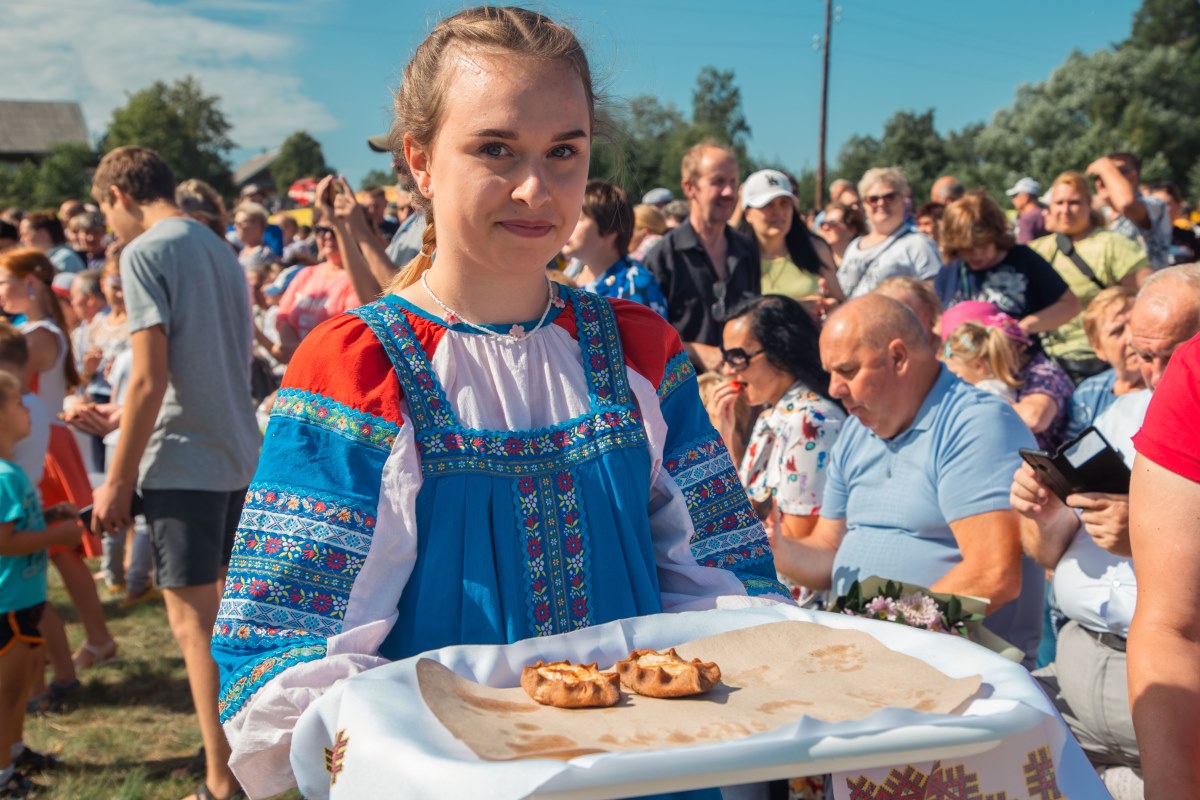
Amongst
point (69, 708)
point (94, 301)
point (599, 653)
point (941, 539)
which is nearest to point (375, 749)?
point (599, 653)

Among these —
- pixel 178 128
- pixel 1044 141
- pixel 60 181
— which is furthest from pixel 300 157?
pixel 1044 141

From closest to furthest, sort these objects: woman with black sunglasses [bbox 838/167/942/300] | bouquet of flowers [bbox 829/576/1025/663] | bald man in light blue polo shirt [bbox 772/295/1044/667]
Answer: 1. bouquet of flowers [bbox 829/576/1025/663]
2. bald man in light blue polo shirt [bbox 772/295/1044/667]
3. woman with black sunglasses [bbox 838/167/942/300]

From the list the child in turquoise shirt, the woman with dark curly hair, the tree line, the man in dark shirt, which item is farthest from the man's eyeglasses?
the tree line

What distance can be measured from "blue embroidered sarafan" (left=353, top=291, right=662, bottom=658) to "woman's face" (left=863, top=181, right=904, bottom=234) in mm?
5565

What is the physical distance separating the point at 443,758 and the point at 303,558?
0.48 m

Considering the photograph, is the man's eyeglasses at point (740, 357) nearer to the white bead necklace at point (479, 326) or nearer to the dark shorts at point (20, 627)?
the white bead necklace at point (479, 326)

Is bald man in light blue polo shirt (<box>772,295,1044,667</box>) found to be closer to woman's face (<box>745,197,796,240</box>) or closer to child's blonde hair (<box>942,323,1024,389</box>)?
child's blonde hair (<box>942,323,1024,389</box>)

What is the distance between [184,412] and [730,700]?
3.08 m

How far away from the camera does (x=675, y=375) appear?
1.76 meters

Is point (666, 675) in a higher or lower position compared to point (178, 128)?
lower

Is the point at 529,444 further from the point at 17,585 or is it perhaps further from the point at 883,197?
the point at 883,197

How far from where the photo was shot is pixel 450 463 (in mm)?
1517

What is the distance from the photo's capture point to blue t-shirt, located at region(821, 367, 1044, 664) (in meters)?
3.13

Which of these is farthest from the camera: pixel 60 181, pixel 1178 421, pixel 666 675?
pixel 60 181
